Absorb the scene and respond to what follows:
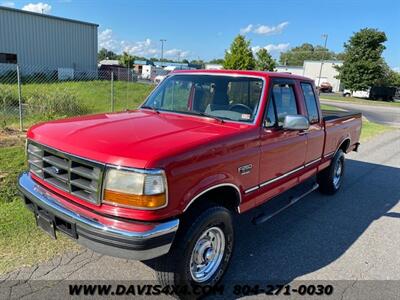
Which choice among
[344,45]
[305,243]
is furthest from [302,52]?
[305,243]

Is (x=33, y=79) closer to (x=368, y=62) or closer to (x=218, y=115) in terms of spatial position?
(x=218, y=115)

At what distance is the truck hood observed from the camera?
8.50ft

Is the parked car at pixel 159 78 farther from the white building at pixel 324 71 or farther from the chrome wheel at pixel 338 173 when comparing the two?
the white building at pixel 324 71

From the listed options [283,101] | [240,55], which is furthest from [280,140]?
[240,55]

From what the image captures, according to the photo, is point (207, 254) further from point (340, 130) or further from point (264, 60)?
point (264, 60)

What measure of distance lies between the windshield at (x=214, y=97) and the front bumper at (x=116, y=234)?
63.5 inches

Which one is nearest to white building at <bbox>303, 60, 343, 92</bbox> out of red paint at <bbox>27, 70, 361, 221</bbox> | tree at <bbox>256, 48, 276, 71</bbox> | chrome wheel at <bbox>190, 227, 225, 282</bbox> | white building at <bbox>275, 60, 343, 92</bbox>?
white building at <bbox>275, 60, 343, 92</bbox>

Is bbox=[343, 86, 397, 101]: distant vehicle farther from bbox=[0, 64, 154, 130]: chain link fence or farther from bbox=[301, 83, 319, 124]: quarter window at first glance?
bbox=[301, 83, 319, 124]: quarter window

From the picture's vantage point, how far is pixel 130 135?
2959mm

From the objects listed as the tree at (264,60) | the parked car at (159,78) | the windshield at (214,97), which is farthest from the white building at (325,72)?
the windshield at (214,97)

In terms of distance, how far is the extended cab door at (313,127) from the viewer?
4.80 metres

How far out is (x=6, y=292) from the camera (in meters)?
3.01

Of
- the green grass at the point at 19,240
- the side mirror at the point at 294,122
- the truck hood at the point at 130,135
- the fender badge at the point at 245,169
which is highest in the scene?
the side mirror at the point at 294,122

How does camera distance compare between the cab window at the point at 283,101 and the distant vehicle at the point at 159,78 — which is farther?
the distant vehicle at the point at 159,78
